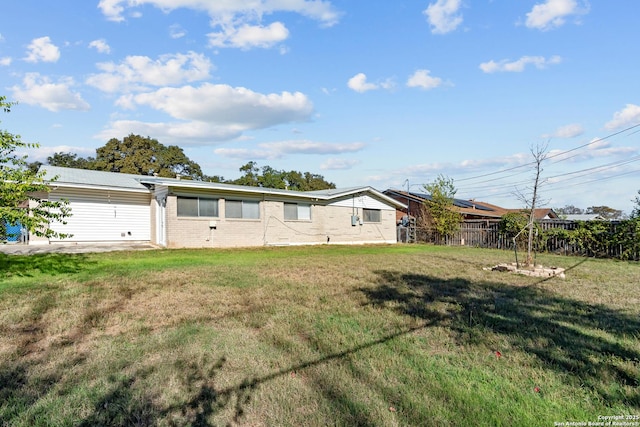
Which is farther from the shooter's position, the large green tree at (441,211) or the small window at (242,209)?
the large green tree at (441,211)

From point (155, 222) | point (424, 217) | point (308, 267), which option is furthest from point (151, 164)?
point (308, 267)

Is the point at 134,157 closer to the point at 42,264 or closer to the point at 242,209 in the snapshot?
the point at 242,209

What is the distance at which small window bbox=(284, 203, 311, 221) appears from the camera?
17.1 m

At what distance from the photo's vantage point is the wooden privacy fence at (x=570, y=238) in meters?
12.3

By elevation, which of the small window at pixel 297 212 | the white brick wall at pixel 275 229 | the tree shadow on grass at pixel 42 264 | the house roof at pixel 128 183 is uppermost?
the house roof at pixel 128 183

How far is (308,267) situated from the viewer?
8719 millimetres

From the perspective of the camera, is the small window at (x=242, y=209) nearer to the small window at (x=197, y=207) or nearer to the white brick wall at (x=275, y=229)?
the white brick wall at (x=275, y=229)

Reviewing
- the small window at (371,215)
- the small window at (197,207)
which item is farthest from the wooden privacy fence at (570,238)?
the small window at (197,207)

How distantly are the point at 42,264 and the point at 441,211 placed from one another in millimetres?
18845

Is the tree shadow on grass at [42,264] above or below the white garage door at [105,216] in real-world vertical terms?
below

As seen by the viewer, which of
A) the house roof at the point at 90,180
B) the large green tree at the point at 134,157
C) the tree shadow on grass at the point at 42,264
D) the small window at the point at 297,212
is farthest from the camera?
the large green tree at the point at 134,157

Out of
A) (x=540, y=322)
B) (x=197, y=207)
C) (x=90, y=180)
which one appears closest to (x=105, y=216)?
(x=90, y=180)

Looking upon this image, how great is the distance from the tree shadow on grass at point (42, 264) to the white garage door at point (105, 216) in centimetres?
448

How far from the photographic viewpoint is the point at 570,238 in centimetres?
1392
